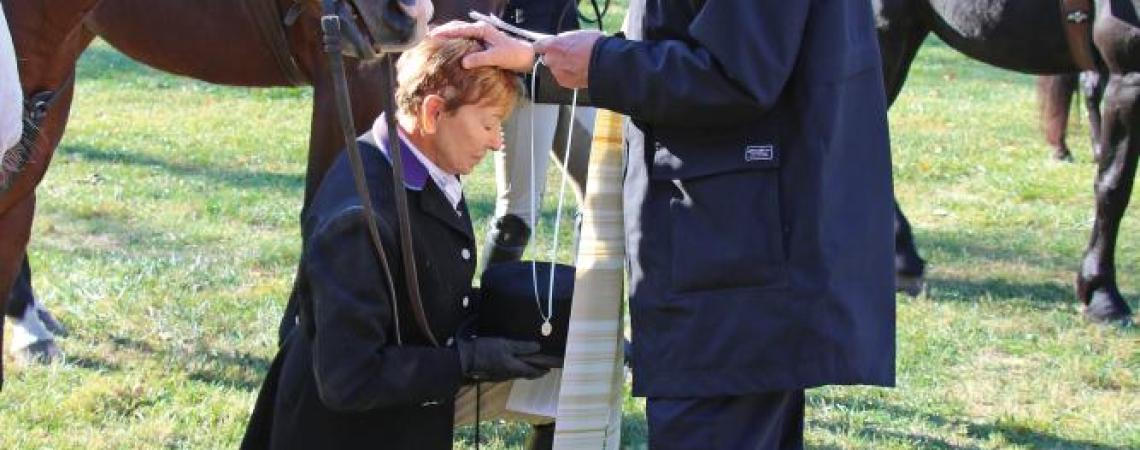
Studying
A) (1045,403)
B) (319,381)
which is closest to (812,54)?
(319,381)

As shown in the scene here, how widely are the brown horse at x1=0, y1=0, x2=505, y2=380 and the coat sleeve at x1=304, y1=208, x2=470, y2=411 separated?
0.60 meters

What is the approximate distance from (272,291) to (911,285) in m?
2.56

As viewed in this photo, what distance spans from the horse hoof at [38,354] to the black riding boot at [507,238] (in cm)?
144

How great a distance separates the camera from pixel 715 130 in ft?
8.58

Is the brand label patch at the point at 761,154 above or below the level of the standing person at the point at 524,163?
above

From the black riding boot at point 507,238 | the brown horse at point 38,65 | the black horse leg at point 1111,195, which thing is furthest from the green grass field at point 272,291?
the brown horse at point 38,65

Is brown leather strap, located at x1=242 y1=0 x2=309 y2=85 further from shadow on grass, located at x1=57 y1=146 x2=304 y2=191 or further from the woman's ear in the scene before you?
shadow on grass, located at x1=57 y1=146 x2=304 y2=191

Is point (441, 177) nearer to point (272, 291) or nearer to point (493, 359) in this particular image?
point (493, 359)

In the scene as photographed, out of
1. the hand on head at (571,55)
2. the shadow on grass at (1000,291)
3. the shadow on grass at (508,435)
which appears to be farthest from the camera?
the shadow on grass at (1000,291)

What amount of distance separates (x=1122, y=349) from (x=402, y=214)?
12.6 ft

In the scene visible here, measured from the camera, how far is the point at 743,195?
258cm

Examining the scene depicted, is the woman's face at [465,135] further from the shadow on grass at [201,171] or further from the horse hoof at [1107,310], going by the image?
the shadow on grass at [201,171]

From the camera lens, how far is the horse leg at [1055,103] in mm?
8672

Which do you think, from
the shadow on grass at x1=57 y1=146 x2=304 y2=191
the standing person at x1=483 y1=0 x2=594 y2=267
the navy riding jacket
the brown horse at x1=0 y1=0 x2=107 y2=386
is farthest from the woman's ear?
the shadow on grass at x1=57 y1=146 x2=304 y2=191
